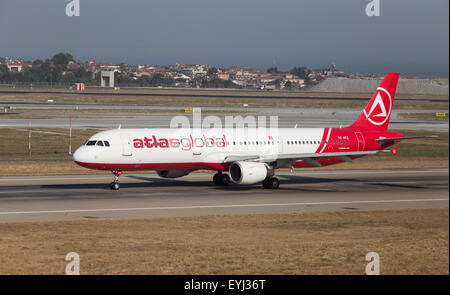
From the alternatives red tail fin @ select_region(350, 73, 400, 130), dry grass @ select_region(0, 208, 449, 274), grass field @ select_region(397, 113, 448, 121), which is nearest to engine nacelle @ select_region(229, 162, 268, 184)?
dry grass @ select_region(0, 208, 449, 274)

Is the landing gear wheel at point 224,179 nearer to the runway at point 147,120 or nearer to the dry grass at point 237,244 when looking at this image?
the dry grass at point 237,244

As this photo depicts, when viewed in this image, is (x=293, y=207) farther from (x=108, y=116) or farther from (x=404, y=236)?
(x=108, y=116)

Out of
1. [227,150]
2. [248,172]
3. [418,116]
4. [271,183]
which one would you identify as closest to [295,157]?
[271,183]

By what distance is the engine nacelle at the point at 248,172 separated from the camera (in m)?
44.8

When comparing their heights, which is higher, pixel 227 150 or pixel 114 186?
pixel 227 150

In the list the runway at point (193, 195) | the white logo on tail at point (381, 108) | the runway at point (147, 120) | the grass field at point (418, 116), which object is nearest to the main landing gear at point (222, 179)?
the runway at point (193, 195)

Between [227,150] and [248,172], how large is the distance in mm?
3344

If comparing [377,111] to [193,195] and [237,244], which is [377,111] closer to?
[193,195]

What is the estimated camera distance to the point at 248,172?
44906mm

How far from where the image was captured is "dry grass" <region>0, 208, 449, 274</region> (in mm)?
23062

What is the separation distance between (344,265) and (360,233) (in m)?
6.85

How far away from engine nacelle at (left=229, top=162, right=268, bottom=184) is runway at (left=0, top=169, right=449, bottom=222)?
35.8 inches

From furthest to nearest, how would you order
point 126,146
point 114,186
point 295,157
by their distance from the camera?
point 295,157
point 114,186
point 126,146
